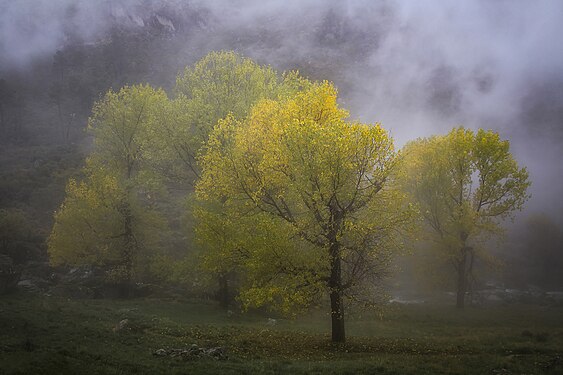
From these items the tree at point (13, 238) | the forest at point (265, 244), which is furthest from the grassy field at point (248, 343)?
the tree at point (13, 238)

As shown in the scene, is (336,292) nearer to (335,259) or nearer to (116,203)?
(335,259)

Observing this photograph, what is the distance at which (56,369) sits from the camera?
38.8 ft

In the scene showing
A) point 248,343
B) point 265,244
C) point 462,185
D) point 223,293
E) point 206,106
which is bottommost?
point 248,343

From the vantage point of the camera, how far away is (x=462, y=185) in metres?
34.0

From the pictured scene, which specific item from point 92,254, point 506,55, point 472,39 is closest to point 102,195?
point 92,254

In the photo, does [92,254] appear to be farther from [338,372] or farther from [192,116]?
[338,372]

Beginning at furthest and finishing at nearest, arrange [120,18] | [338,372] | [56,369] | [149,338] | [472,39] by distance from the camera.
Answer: [120,18]
[472,39]
[149,338]
[338,372]
[56,369]

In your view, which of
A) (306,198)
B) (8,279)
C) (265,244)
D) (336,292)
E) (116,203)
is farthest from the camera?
(116,203)

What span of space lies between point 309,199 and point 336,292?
468 centimetres

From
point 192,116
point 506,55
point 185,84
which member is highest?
point 506,55

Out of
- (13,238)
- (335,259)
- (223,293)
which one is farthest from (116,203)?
(335,259)

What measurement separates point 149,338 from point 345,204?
11.3 metres

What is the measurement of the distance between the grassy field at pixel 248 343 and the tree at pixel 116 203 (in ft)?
16.2

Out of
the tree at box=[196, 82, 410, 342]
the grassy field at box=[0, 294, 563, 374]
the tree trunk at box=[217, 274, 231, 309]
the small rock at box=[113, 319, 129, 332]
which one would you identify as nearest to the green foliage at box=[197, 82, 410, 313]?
the tree at box=[196, 82, 410, 342]
